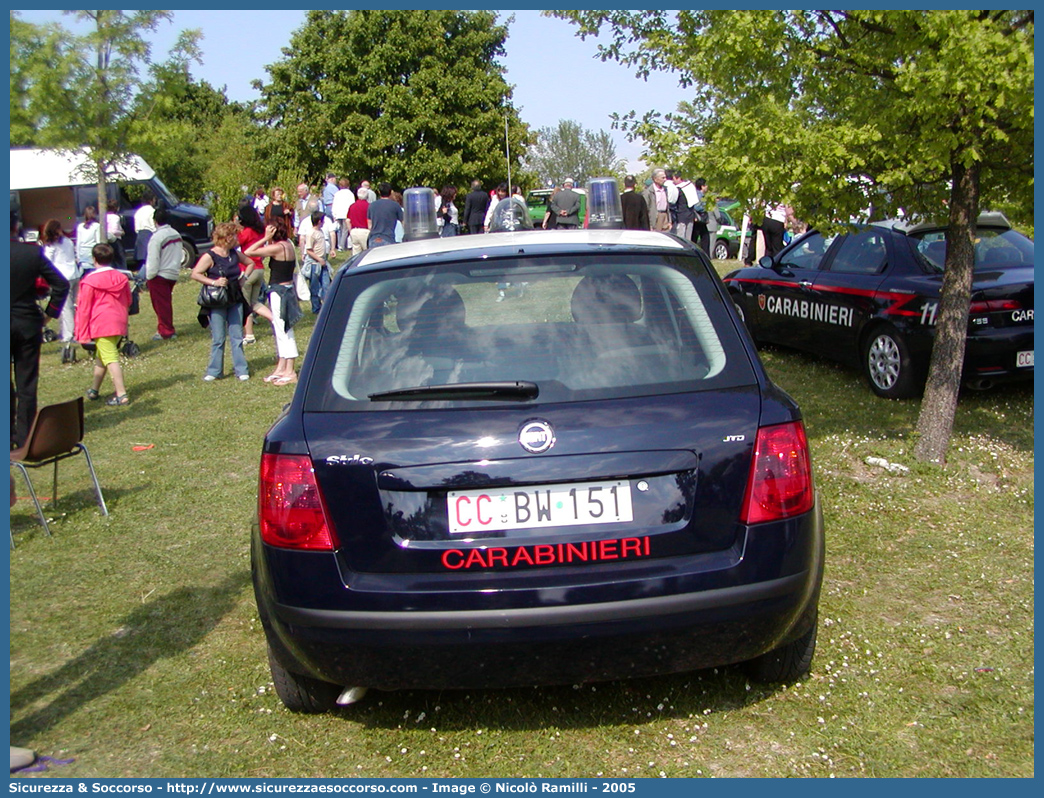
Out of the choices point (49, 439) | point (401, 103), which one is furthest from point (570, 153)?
point (49, 439)

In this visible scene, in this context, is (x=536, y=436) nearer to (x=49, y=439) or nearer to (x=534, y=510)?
(x=534, y=510)

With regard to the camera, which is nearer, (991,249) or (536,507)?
(536,507)

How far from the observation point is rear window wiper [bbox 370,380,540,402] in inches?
141

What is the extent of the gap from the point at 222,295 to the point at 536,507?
28.9 feet

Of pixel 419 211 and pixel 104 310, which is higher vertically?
pixel 419 211

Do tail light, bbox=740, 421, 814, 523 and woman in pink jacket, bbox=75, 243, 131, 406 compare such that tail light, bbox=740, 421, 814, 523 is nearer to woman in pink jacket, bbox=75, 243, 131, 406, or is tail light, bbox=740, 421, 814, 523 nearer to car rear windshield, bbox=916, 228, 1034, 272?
car rear windshield, bbox=916, 228, 1034, 272

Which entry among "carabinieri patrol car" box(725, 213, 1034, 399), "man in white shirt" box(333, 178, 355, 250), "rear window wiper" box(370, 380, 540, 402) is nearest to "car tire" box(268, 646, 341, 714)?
"rear window wiper" box(370, 380, 540, 402)

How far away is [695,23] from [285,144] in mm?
43338

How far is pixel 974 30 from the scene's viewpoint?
5754mm

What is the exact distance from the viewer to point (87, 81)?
19406mm

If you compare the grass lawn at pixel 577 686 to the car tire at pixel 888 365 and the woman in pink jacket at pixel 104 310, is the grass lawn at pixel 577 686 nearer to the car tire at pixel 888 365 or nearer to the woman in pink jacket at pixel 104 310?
the car tire at pixel 888 365

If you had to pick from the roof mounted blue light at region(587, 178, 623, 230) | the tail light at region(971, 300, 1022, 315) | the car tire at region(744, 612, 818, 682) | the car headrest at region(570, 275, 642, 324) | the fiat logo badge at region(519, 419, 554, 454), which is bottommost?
the car tire at region(744, 612, 818, 682)

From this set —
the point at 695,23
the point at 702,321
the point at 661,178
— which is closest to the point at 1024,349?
the point at 695,23

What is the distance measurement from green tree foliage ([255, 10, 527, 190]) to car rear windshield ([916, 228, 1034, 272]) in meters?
38.1
